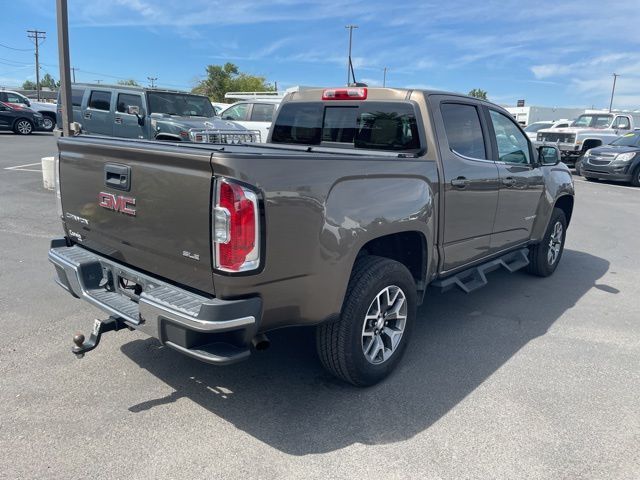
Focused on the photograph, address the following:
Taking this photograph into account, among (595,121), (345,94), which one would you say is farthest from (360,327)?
(595,121)

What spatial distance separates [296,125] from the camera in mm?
4863

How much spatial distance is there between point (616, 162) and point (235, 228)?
16.0 m

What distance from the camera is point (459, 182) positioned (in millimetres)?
3949

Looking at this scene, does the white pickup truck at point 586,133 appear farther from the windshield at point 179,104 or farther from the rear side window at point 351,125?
the rear side window at point 351,125

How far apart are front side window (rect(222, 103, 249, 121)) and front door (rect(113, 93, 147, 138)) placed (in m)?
3.55

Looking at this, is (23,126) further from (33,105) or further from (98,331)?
(98,331)

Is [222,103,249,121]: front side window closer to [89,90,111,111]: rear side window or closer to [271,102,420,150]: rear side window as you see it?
[89,90,111,111]: rear side window

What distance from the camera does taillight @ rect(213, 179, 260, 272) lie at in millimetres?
2457

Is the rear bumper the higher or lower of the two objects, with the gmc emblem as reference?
lower

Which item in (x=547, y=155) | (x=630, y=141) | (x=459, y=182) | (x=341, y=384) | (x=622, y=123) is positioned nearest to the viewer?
(x=341, y=384)

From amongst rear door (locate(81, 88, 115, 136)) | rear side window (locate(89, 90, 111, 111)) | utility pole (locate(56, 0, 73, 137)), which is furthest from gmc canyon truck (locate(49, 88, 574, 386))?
rear side window (locate(89, 90, 111, 111))

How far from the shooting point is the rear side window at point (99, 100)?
13030 millimetres

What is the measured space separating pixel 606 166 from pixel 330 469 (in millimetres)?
15846

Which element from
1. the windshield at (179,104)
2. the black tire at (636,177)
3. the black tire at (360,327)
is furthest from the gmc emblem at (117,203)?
the black tire at (636,177)
